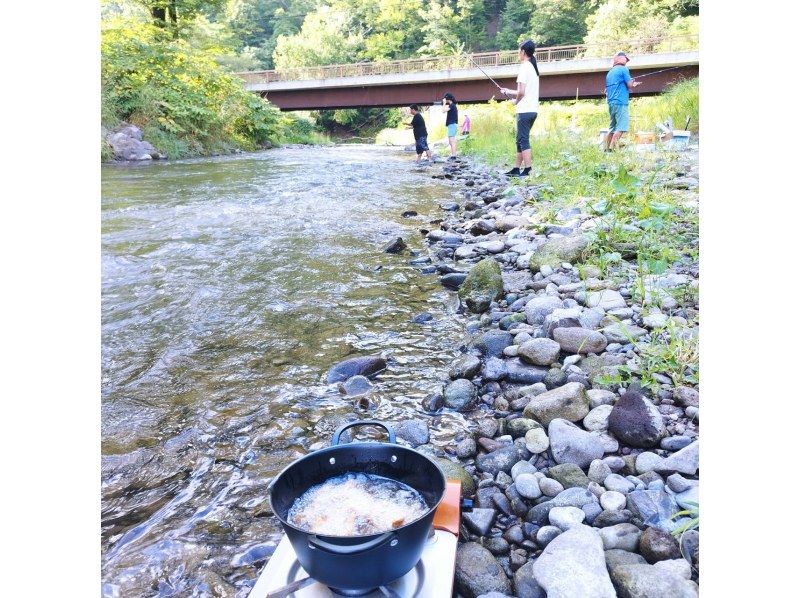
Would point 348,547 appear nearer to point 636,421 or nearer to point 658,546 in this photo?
point 658,546

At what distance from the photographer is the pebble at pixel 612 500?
163cm

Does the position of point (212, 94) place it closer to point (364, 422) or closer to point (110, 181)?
point (110, 181)

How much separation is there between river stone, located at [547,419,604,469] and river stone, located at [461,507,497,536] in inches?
14.3

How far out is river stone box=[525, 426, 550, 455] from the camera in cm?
199

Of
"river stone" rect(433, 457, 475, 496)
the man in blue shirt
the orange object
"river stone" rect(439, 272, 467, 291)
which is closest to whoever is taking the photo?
the orange object

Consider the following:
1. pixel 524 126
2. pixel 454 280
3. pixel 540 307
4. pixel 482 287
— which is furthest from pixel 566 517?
pixel 524 126

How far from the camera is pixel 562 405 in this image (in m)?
2.12

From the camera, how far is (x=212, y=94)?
1822 centimetres

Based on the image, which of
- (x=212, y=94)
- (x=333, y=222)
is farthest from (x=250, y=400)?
(x=212, y=94)

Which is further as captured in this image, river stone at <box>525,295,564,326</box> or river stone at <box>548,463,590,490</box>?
river stone at <box>525,295,564,326</box>

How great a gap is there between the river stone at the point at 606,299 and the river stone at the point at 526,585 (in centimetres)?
177

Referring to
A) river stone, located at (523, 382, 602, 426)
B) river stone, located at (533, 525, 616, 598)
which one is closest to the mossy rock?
river stone, located at (523, 382, 602, 426)

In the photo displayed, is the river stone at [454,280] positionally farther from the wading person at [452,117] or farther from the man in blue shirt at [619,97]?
the wading person at [452,117]

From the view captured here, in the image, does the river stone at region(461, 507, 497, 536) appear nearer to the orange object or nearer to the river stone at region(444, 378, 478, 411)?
the orange object
